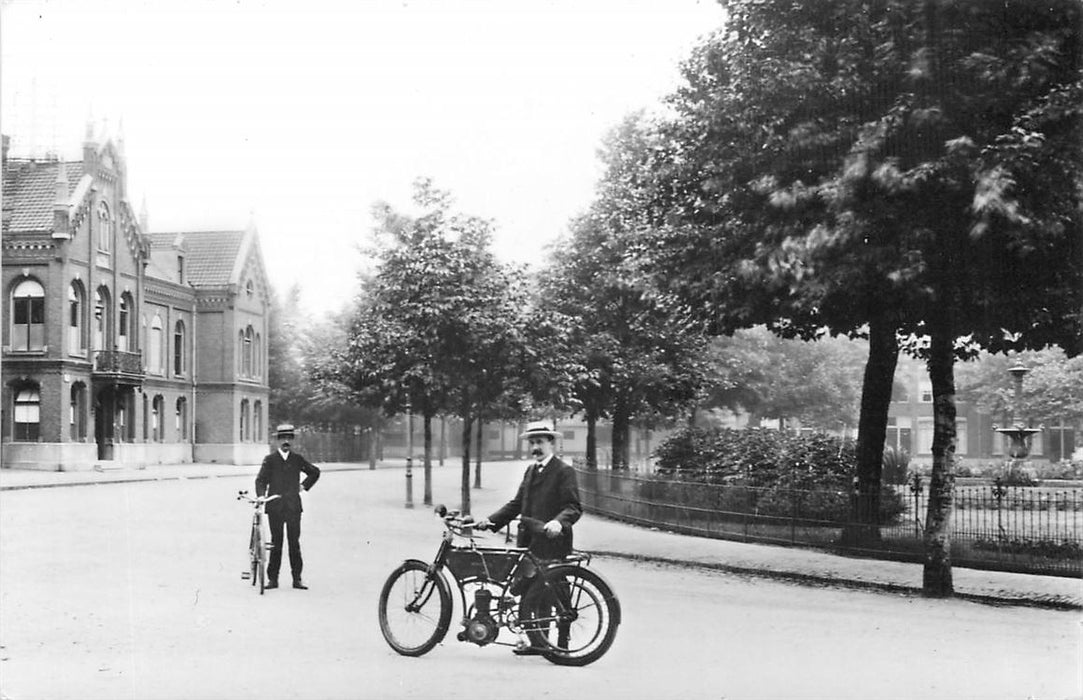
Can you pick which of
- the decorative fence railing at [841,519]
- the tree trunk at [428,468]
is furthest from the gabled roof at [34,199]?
the decorative fence railing at [841,519]

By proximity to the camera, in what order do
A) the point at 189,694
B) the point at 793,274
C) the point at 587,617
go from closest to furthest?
the point at 189,694 < the point at 587,617 < the point at 793,274

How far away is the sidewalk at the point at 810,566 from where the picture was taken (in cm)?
1309

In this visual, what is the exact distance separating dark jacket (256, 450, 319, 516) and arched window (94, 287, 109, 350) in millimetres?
33092

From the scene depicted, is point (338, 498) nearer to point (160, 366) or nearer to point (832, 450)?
point (832, 450)

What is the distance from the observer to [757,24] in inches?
519

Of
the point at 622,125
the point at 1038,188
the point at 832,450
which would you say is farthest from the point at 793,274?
the point at 622,125

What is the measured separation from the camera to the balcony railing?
4141 centimetres

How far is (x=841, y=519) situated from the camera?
16.9m

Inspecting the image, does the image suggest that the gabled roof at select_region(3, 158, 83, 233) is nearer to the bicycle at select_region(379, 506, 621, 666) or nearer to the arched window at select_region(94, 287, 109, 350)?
the arched window at select_region(94, 287, 109, 350)

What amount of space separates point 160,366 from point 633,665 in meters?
42.0

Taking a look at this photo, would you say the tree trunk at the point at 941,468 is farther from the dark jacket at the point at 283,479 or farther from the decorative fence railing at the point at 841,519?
the dark jacket at the point at 283,479

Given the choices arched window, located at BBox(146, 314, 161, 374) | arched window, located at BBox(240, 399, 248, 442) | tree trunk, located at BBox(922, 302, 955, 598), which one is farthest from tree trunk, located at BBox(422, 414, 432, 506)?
arched window, located at BBox(146, 314, 161, 374)

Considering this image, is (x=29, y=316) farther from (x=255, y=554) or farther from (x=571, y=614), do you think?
(x=571, y=614)

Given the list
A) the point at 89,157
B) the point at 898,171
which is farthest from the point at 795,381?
the point at 898,171
